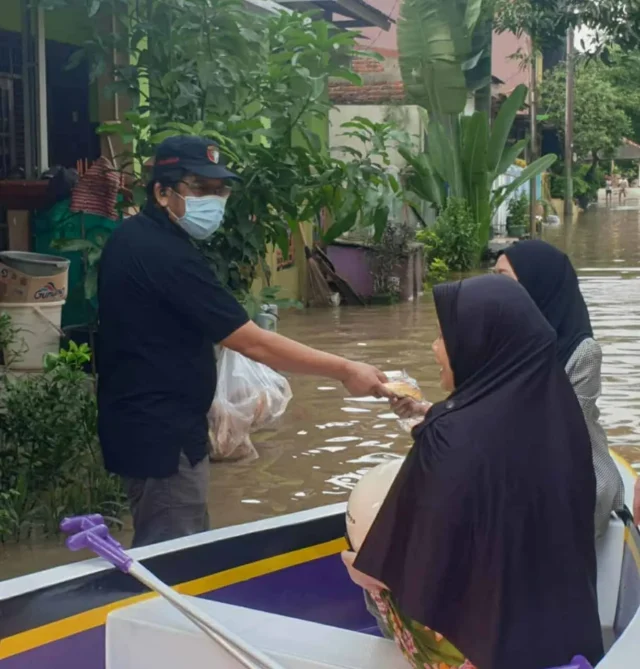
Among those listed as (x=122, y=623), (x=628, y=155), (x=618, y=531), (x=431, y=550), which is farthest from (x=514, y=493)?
(x=628, y=155)

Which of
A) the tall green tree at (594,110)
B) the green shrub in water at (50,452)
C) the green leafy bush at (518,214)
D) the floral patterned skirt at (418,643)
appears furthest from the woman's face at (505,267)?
the tall green tree at (594,110)

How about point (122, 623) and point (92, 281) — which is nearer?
point (122, 623)

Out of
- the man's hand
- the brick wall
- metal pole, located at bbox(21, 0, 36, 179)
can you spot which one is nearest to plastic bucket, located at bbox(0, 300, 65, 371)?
metal pole, located at bbox(21, 0, 36, 179)

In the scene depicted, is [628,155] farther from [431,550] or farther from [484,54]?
[431,550]

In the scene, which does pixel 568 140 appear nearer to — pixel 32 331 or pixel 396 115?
pixel 396 115

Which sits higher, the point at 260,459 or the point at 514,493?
the point at 514,493

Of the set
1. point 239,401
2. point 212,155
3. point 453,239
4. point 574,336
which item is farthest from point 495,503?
point 453,239

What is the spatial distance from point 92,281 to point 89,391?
58 centimetres

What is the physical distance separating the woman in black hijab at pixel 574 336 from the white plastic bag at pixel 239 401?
2.86m

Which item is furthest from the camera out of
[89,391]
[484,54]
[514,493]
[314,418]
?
[484,54]

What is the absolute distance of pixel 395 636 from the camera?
8.54 feet

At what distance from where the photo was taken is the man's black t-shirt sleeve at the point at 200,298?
11.1 feet

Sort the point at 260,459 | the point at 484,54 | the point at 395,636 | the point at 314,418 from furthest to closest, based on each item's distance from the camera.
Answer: the point at 484,54 < the point at 314,418 < the point at 260,459 < the point at 395,636

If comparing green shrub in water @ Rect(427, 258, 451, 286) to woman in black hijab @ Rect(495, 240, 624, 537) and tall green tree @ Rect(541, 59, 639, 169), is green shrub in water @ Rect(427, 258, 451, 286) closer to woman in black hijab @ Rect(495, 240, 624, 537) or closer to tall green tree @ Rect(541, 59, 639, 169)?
woman in black hijab @ Rect(495, 240, 624, 537)
